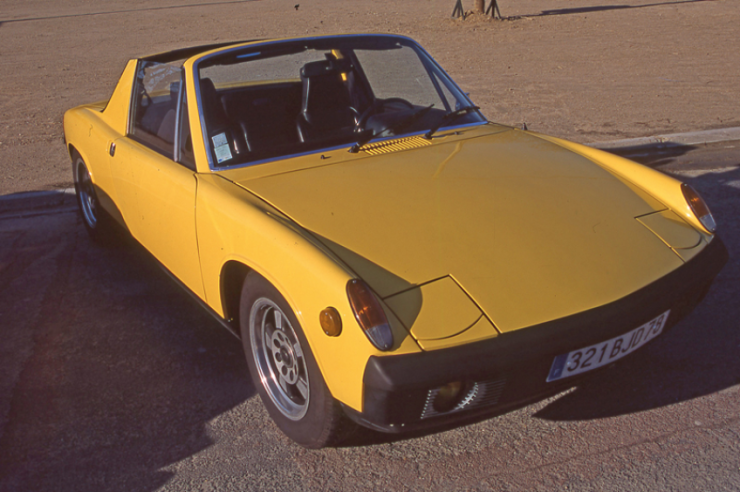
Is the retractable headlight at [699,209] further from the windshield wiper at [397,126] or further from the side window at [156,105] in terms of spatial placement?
the side window at [156,105]

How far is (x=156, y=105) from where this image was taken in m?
3.65

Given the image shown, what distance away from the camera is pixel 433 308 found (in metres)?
2.12

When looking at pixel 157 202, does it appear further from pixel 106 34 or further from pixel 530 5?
pixel 530 5

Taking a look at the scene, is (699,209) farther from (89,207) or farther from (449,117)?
(89,207)

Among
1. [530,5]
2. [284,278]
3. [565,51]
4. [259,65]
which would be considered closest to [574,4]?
[530,5]

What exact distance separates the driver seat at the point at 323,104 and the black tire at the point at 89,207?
5.82ft

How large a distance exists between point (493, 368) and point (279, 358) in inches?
37.4

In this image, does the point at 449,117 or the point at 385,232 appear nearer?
the point at 385,232

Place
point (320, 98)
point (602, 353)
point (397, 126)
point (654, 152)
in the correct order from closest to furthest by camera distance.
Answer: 1. point (602, 353)
2. point (397, 126)
3. point (320, 98)
4. point (654, 152)

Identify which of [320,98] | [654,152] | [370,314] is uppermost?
[320,98]

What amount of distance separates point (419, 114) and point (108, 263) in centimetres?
238

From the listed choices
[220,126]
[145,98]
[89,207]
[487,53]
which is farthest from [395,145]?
[487,53]

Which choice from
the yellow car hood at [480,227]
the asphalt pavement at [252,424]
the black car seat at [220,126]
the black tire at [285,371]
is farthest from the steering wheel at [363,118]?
the asphalt pavement at [252,424]

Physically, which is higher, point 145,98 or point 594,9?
point 145,98
